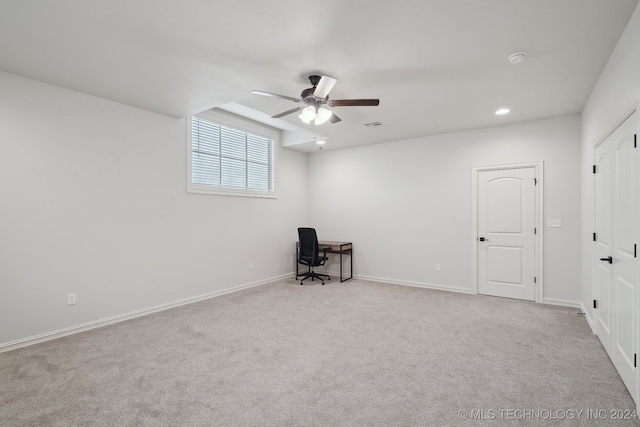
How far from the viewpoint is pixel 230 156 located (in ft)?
17.0

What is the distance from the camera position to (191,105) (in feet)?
12.7

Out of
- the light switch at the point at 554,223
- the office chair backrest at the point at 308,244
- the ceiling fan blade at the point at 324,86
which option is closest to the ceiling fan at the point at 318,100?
the ceiling fan blade at the point at 324,86

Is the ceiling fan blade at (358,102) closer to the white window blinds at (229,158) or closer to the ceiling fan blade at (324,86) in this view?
the ceiling fan blade at (324,86)

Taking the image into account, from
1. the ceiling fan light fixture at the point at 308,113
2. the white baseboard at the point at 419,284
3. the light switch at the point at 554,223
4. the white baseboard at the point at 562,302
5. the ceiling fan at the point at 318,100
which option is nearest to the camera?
the ceiling fan at the point at 318,100

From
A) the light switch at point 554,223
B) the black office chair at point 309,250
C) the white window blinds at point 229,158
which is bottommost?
the black office chair at point 309,250

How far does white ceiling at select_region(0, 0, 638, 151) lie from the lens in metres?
2.08

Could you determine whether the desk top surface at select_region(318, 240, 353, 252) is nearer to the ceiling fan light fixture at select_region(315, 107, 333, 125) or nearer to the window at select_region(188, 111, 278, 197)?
the window at select_region(188, 111, 278, 197)

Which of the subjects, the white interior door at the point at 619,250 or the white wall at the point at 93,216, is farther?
the white wall at the point at 93,216

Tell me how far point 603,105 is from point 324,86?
2.60 meters

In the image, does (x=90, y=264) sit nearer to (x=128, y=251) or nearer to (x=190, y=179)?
(x=128, y=251)

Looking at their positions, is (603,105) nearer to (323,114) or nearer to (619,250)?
(619,250)

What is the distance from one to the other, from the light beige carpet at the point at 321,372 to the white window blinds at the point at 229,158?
6.86ft

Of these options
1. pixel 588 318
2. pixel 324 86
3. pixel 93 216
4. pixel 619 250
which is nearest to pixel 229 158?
pixel 93 216

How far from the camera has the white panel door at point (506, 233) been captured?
4543 mm
